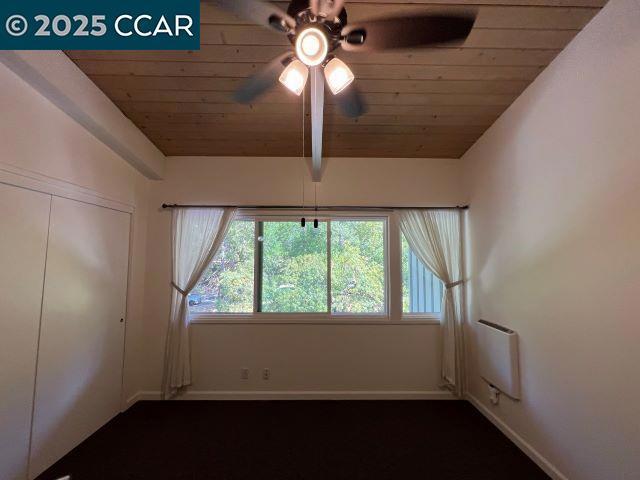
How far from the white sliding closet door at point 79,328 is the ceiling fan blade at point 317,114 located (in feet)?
6.28

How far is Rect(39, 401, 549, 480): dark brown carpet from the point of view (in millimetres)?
1900

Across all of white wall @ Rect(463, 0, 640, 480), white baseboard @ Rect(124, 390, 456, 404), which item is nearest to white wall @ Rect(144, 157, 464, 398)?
white baseboard @ Rect(124, 390, 456, 404)

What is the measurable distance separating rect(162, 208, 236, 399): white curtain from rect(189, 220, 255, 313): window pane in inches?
5.2

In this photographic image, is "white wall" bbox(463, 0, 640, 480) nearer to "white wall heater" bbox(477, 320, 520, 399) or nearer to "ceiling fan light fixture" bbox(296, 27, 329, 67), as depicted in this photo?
"white wall heater" bbox(477, 320, 520, 399)

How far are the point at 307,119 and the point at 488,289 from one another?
2.27 m

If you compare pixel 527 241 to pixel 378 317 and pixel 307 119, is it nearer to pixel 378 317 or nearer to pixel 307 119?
pixel 378 317

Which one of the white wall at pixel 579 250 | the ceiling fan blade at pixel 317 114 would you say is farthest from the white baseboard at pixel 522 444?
the ceiling fan blade at pixel 317 114

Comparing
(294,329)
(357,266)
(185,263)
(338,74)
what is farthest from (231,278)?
(338,74)

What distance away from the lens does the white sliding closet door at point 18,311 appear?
63.6 inches

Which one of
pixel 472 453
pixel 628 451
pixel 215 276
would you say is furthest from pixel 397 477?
pixel 215 276

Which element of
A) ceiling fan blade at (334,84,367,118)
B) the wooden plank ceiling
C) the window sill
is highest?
the wooden plank ceiling

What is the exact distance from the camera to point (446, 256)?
301cm

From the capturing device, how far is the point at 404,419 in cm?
253

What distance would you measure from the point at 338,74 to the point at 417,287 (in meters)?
2.45
